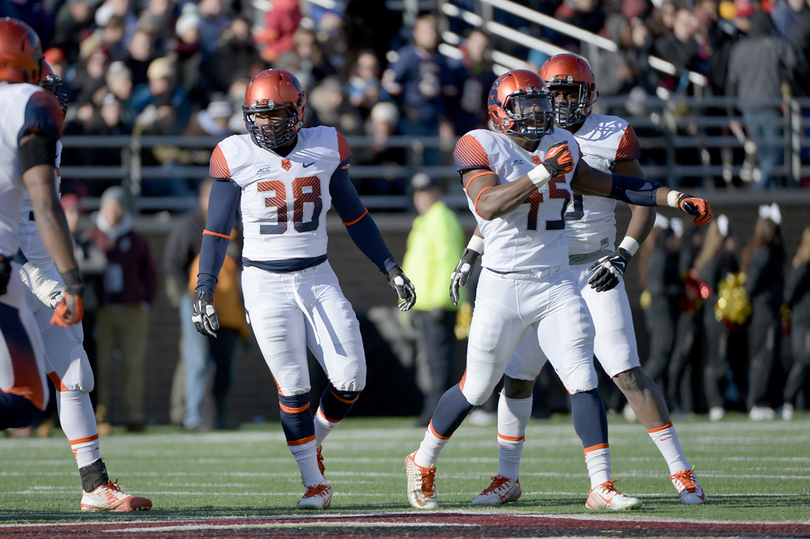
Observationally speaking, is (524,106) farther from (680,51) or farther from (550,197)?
(680,51)

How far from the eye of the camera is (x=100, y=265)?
1120cm

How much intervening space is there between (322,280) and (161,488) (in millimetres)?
1755

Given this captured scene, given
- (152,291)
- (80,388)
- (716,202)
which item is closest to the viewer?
(80,388)

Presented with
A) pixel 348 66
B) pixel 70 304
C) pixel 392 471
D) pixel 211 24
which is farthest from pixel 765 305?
pixel 70 304

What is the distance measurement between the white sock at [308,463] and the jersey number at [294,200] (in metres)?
1.04

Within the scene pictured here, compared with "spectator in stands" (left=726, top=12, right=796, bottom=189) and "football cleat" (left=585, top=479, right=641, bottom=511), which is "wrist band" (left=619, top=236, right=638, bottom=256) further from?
"spectator in stands" (left=726, top=12, right=796, bottom=189)

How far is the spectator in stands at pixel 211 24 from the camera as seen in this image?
13609 mm

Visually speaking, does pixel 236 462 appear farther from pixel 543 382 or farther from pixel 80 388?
pixel 543 382

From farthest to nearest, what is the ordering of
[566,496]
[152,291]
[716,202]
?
[716,202] → [152,291] → [566,496]

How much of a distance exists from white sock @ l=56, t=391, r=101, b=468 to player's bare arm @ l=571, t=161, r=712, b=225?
2541 mm

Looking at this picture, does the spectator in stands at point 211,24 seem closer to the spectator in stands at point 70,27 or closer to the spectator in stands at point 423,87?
the spectator in stands at point 70,27

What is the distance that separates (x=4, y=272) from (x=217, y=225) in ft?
5.27

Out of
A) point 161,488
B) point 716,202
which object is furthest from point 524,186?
point 716,202

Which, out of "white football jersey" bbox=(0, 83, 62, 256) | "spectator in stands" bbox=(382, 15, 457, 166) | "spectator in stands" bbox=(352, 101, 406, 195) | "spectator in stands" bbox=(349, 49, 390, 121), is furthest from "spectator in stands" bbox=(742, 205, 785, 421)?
"white football jersey" bbox=(0, 83, 62, 256)
